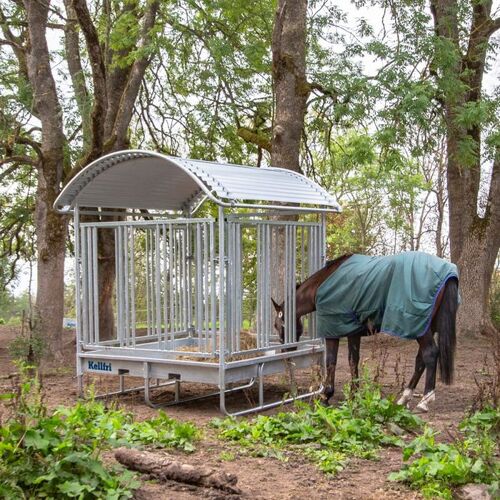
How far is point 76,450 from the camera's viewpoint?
13.9ft

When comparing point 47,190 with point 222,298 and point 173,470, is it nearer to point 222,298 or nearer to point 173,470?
point 222,298

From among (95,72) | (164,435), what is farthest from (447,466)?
(95,72)

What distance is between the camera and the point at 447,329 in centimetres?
725

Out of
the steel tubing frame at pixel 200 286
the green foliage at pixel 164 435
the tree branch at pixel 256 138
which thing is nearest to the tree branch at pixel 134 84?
the tree branch at pixel 256 138

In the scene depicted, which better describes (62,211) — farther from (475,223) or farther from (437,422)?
(475,223)

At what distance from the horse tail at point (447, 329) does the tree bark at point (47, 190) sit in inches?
235

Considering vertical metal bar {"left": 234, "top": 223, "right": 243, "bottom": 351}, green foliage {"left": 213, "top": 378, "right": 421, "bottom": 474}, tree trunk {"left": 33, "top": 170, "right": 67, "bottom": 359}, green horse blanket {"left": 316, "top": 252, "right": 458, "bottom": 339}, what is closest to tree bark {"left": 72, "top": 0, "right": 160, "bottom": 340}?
tree trunk {"left": 33, "top": 170, "right": 67, "bottom": 359}

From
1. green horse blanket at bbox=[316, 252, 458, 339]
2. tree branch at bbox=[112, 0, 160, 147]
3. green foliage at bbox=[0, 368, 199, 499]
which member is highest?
tree branch at bbox=[112, 0, 160, 147]

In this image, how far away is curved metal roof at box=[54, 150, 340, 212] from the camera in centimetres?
725

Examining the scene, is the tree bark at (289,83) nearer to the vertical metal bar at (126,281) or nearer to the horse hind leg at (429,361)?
the vertical metal bar at (126,281)

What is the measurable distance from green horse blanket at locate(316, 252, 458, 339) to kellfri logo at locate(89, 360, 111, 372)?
2297 millimetres

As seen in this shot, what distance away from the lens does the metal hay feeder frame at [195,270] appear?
7.18 metres

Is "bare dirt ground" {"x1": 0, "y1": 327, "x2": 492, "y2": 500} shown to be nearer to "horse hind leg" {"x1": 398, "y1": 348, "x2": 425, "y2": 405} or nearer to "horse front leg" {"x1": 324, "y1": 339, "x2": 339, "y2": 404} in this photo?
"horse hind leg" {"x1": 398, "y1": 348, "x2": 425, "y2": 405}

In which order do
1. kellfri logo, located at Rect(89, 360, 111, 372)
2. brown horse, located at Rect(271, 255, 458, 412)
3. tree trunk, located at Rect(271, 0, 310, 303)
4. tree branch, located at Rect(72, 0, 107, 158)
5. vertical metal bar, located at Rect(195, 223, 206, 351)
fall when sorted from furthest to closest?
tree trunk, located at Rect(271, 0, 310, 303), tree branch, located at Rect(72, 0, 107, 158), kellfri logo, located at Rect(89, 360, 111, 372), vertical metal bar, located at Rect(195, 223, 206, 351), brown horse, located at Rect(271, 255, 458, 412)
